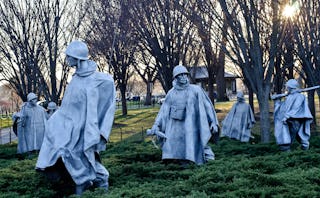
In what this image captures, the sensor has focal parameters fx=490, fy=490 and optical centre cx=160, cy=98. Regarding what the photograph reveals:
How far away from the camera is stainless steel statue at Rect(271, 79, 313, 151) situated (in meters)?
12.3

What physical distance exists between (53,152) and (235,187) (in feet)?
8.67

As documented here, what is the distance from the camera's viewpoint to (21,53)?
1948 cm

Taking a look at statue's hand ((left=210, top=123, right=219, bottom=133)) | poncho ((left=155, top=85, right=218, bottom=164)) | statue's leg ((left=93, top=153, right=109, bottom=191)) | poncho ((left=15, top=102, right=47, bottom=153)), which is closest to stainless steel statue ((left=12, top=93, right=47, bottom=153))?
poncho ((left=15, top=102, right=47, bottom=153))

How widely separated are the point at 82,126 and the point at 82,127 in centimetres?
1

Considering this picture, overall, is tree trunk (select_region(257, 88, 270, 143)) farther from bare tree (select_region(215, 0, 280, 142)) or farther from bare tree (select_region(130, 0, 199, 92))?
bare tree (select_region(130, 0, 199, 92))

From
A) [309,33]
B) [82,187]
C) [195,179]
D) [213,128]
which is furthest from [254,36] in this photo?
[82,187]

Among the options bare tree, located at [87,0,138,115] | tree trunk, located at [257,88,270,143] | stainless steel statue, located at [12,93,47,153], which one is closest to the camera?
tree trunk, located at [257,88,270,143]

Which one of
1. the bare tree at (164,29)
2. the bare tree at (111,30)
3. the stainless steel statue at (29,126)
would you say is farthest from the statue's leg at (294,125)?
the bare tree at (111,30)

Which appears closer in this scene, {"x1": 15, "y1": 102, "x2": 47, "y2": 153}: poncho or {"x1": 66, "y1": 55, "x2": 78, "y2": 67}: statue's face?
{"x1": 66, "y1": 55, "x2": 78, "y2": 67}: statue's face

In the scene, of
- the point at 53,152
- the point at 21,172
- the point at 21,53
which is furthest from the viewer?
the point at 21,53

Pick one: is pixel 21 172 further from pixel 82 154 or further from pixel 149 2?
pixel 149 2

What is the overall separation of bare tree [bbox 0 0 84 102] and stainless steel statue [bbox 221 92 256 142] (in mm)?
6677

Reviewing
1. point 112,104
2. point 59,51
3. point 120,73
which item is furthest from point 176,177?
point 120,73

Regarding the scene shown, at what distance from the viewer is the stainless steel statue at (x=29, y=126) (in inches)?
603
